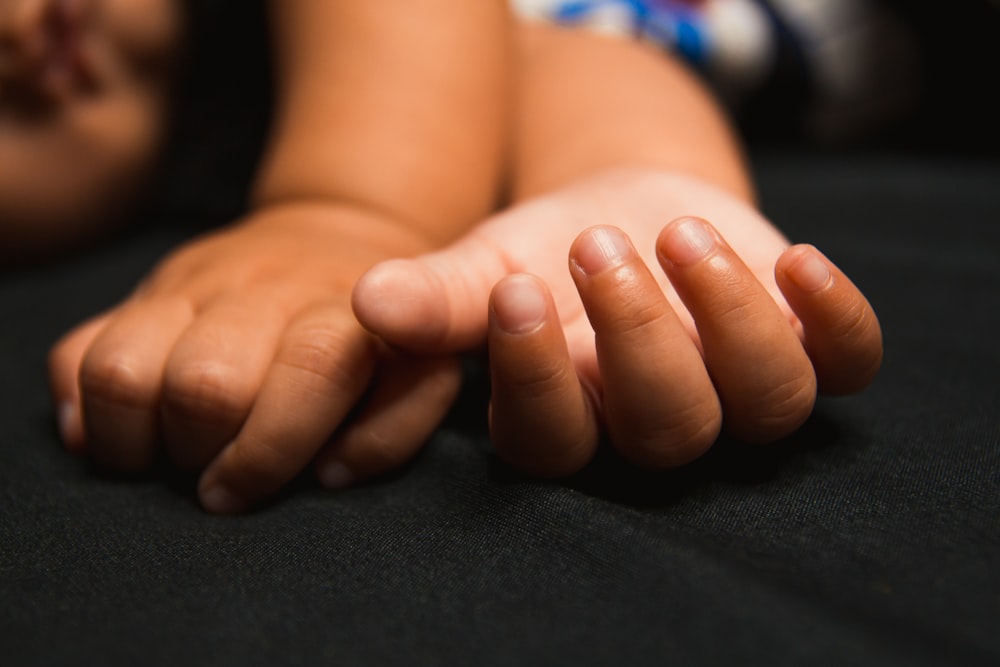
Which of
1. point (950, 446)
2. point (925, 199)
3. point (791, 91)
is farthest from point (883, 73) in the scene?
point (950, 446)

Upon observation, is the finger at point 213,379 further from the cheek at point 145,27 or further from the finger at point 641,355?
the cheek at point 145,27

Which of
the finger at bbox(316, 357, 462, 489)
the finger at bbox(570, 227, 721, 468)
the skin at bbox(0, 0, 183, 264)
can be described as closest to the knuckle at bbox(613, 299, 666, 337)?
the finger at bbox(570, 227, 721, 468)

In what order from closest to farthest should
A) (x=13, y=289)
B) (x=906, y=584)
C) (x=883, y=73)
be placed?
1. (x=906, y=584)
2. (x=13, y=289)
3. (x=883, y=73)

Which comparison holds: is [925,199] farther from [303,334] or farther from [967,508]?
[303,334]

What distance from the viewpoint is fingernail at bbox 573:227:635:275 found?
0.32 metres

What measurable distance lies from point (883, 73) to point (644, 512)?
89 cm

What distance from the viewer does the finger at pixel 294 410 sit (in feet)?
1.17

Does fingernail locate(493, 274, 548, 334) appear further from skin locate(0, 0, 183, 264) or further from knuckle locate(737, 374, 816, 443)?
skin locate(0, 0, 183, 264)

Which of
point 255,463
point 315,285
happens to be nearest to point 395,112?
point 315,285

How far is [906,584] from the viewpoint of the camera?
28cm

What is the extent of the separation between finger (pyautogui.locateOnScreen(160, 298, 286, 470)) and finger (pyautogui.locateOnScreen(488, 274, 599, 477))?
11cm

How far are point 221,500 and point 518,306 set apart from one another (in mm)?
170

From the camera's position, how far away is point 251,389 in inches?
14.4

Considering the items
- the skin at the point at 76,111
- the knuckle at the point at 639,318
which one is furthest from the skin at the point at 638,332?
the skin at the point at 76,111
